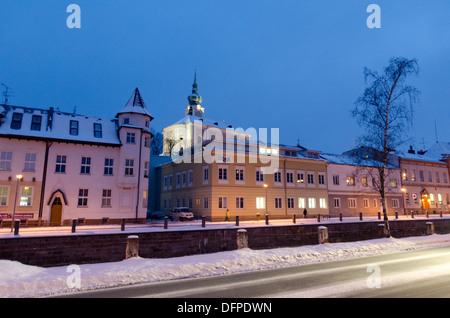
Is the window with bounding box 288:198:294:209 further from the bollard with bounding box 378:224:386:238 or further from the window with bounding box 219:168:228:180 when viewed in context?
the bollard with bounding box 378:224:386:238

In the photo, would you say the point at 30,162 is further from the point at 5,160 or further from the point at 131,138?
the point at 131,138

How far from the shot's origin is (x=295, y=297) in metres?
8.22

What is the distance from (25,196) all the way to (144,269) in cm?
2044

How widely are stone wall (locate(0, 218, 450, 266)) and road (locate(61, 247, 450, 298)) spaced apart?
4619 millimetres

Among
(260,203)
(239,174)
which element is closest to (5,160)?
(239,174)

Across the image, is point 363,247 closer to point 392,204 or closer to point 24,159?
point 24,159

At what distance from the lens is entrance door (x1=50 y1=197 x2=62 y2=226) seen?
26.7 m

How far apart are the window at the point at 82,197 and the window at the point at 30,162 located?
463 cm

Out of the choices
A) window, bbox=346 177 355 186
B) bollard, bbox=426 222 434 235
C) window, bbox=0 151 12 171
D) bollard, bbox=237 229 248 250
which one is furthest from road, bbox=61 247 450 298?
window, bbox=346 177 355 186

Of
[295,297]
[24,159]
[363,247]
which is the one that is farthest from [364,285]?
[24,159]

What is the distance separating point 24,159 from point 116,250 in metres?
18.4

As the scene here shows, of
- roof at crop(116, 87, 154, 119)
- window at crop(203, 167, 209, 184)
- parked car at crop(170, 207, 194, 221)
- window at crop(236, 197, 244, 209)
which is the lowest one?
parked car at crop(170, 207, 194, 221)

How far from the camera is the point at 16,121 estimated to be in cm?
2733
